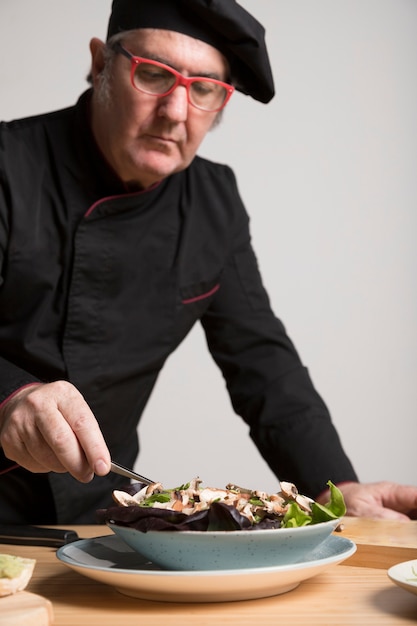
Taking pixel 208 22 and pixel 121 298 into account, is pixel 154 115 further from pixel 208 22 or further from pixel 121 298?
pixel 121 298

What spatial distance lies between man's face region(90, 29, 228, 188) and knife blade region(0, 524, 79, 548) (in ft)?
2.53

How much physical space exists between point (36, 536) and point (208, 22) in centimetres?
98

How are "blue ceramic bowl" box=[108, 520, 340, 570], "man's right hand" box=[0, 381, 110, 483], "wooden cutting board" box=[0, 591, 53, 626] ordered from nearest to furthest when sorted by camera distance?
"wooden cutting board" box=[0, 591, 53, 626] → "blue ceramic bowl" box=[108, 520, 340, 570] → "man's right hand" box=[0, 381, 110, 483]

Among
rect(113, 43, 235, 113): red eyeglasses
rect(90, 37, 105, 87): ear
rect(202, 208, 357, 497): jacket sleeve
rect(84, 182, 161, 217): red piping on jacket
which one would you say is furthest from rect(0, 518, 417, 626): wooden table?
rect(90, 37, 105, 87): ear

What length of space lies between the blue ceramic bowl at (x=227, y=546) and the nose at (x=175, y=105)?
0.99 metres

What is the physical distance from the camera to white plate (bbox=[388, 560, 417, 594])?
84 centimetres

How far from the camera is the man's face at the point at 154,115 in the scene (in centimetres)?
167

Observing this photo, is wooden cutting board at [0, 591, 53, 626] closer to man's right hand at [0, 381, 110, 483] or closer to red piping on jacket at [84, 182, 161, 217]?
man's right hand at [0, 381, 110, 483]

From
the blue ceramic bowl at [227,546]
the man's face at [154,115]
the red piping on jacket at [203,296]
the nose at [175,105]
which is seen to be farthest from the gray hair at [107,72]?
the blue ceramic bowl at [227,546]

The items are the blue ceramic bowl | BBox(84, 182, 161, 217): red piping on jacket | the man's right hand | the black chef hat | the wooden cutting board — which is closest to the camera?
the wooden cutting board

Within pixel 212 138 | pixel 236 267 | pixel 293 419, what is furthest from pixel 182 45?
pixel 212 138

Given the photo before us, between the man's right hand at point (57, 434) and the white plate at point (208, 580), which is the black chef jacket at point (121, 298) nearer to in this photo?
the man's right hand at point (57, 434)

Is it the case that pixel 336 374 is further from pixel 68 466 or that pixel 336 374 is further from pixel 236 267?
pixel 68 466

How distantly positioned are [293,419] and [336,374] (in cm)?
187
